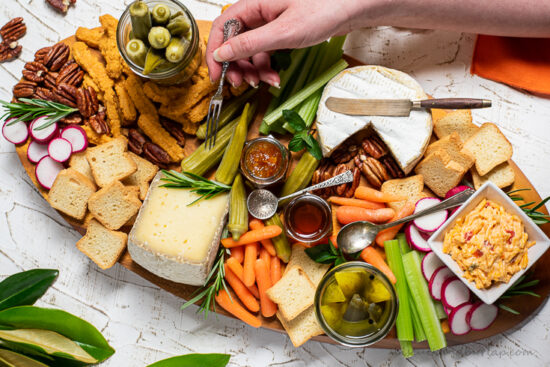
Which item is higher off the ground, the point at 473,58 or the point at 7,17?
the point at 7,17

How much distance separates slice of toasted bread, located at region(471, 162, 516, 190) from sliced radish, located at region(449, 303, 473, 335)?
588 mm

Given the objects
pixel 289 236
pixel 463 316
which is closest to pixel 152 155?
pixel 289 236

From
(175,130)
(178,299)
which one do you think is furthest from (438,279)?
(175,130)

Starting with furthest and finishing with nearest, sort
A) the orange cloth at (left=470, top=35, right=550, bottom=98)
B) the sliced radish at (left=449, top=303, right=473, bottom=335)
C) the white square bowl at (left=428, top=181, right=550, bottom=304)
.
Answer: the orange cloth at (left=470, top=35, right=550, bottom=98) < the sliced radish at (left=449, top=303, right=473, bottom=335) < the white square bowl at (left=428, top=181, right=550, bottom=304)

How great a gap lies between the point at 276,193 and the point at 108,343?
4.27 feet

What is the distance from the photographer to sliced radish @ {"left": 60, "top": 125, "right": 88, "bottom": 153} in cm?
225

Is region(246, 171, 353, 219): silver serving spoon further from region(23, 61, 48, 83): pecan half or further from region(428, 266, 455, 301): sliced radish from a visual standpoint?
region(23, 61, 48, 83): pecan half

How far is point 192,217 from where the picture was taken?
221cm

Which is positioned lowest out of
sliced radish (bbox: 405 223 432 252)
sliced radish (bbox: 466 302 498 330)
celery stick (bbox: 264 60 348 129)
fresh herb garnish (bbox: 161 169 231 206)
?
sliced radish (bbox: 466 302 498 330)

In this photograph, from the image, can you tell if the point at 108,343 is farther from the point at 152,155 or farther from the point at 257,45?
the point at 257,45

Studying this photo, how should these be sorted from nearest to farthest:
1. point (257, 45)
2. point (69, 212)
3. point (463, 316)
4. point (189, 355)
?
point (257, 45) → point (463, 316) → point (69, 212) → point (189, 355)

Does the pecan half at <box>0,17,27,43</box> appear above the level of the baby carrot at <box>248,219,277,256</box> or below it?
above

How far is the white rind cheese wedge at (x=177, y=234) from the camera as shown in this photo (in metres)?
2.13

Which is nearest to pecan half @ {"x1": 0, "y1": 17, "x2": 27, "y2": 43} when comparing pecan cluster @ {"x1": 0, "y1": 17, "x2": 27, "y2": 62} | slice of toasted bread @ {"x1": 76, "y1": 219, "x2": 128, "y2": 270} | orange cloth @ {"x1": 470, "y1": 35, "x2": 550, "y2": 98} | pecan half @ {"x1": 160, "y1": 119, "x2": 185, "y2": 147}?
pecan cluster @ {"x1": 0, "y1": 17, "x2": 27, "y2": 62}
